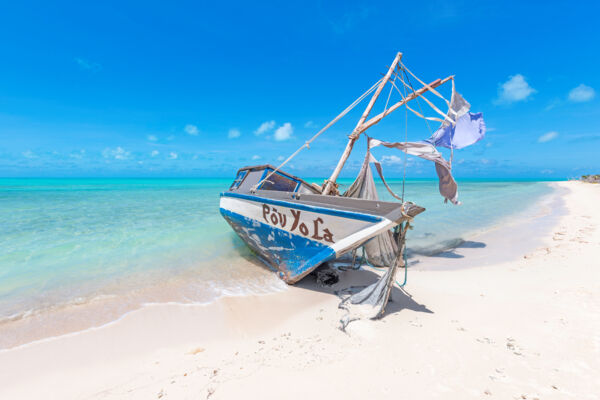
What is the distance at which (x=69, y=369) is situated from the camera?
293 cm

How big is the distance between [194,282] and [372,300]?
3872mm

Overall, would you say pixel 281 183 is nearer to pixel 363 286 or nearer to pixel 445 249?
pixel 363 286

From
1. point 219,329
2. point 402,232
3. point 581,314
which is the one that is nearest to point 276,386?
point 219,329

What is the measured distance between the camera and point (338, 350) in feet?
9.46

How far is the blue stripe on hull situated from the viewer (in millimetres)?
4574

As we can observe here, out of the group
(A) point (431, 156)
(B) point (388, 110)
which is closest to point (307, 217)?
(A) point (431, 156)

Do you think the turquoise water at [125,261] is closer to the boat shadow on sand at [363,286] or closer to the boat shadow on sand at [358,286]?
the boat shadow on sand at [358,286]

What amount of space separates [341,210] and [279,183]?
3636 millimetres

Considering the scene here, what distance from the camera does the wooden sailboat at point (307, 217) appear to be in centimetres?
391

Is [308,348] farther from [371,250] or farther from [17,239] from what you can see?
[17,239]

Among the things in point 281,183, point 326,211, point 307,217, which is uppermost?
point 281,183

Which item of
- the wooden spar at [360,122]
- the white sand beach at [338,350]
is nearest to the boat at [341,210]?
the wooden spar at [360,122]

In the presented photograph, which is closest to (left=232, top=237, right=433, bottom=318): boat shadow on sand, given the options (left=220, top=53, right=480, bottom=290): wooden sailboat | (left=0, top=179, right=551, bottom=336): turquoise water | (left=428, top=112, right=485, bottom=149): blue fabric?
(left=220, top=53, right=480, bottom=290): wooden sailboat

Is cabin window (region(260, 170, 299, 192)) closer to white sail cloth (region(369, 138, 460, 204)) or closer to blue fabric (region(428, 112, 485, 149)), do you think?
white sail cloth (region(369, 138, 460, 204))
